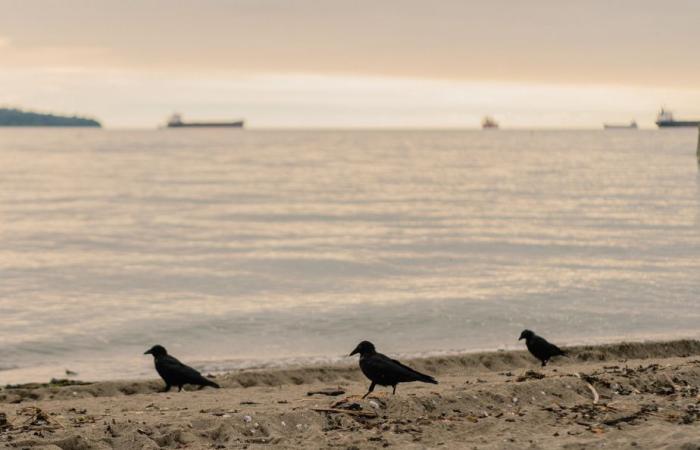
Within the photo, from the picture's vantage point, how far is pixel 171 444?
988 cm

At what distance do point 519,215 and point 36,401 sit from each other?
148ft

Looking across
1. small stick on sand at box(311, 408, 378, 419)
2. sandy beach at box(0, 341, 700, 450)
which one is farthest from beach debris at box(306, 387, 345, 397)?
small stick on sand at box(311, 408, 378, 419)

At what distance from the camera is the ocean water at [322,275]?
20969 millimetres

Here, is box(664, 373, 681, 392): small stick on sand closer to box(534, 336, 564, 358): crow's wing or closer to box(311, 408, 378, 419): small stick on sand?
box(534, 336, 564, 358): crow's wing

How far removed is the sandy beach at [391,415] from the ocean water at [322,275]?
206 inches

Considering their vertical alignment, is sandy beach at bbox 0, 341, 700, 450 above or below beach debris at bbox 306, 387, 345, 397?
above

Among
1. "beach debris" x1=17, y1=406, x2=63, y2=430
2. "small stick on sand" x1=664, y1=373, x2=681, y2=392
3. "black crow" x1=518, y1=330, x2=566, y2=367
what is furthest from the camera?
"black crow" x1=518, y1=330, x2=566, y2=367

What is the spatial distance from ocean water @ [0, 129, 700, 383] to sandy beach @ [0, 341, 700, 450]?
524 cm

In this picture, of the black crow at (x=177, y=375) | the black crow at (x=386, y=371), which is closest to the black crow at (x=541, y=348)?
the black crow at (x=386, y=371)

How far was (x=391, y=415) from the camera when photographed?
1096 cm

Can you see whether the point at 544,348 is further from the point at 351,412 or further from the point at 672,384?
the point at 351,412

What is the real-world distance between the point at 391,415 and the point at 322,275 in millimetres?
20257

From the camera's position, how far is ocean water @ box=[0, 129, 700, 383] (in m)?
21.0

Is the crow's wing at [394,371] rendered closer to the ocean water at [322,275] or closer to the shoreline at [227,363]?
the shoreline at [227,363]
